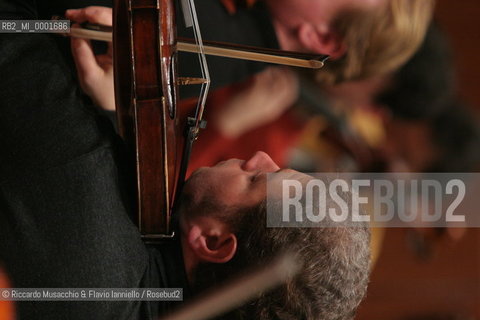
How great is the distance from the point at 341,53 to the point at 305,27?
9cm

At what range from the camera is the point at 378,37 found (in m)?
1.25

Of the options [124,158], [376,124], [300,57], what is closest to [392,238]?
[376,124]

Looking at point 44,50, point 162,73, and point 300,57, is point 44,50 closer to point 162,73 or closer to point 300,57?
point 162,73

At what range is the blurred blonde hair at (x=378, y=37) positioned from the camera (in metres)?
1.25

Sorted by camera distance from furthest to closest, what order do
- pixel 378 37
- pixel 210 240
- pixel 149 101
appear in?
pixel 378 37 → pixel 210 240 → pixel 149 101

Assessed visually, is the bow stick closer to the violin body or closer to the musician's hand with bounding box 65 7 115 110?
the musician's hand with bounding box 65 7 115 110

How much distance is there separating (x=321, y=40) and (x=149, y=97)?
2.38ft

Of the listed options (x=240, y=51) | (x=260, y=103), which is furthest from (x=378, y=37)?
(x=240, y=51)

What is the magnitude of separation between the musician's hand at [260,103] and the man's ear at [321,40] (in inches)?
2.8

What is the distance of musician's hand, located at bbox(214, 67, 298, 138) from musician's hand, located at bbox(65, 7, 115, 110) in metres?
0.39

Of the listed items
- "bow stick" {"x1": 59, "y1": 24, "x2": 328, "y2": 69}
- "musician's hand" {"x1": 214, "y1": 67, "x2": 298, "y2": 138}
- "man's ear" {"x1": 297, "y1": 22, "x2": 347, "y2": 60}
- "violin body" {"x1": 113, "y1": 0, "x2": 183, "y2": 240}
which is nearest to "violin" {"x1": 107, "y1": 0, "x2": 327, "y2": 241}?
"violin body" {"x1": 113, "y1": 0, "x2": 183, "y2": 240}

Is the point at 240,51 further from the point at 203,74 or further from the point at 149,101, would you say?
the point at 149,101

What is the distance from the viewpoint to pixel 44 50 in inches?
28.0

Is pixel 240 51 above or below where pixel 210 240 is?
above
